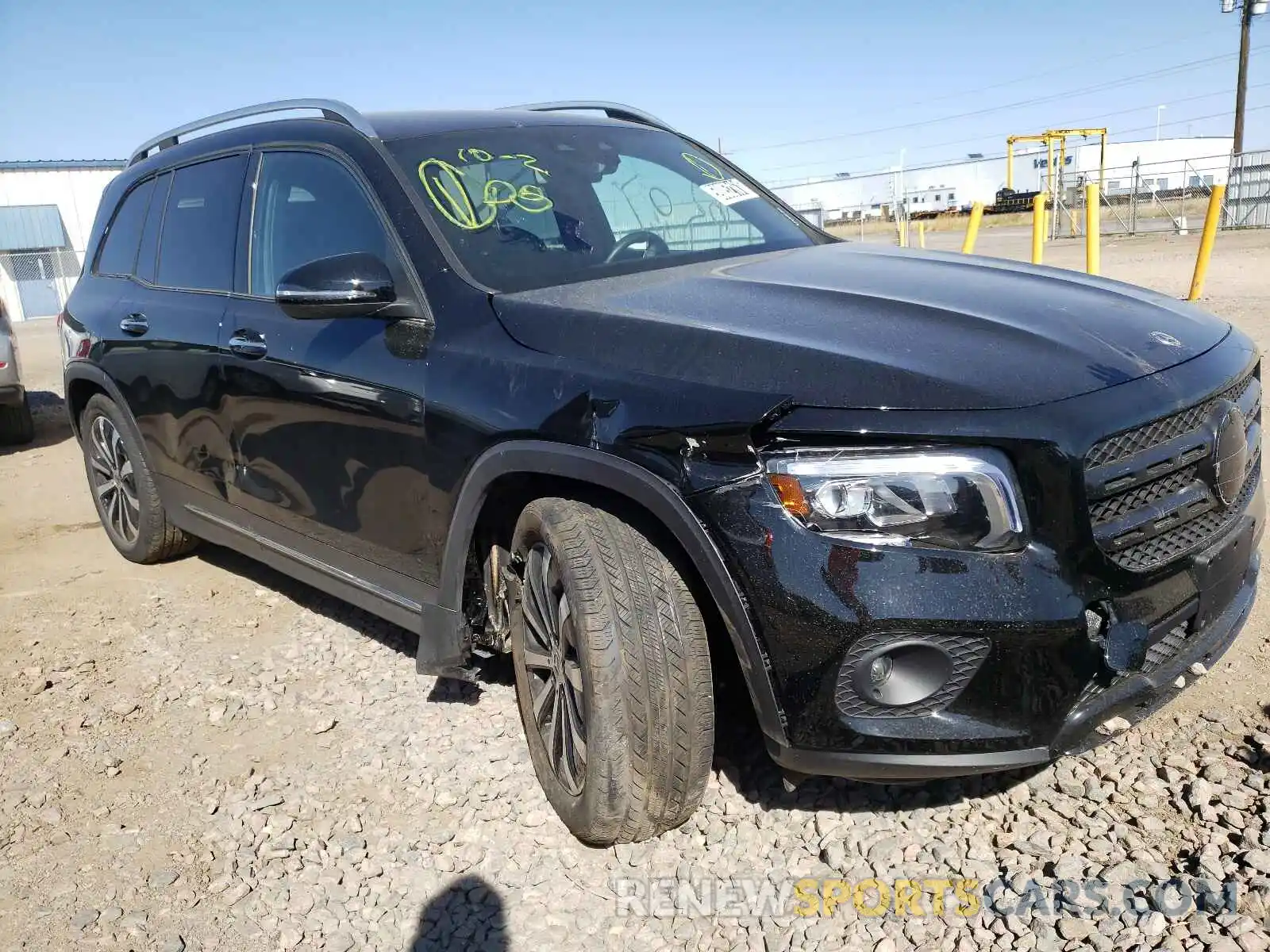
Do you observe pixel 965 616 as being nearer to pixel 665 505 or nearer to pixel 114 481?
pixel 665 505

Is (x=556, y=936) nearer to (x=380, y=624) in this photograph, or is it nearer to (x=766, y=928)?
(x=766, y=928)

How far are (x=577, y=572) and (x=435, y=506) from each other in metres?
0.65

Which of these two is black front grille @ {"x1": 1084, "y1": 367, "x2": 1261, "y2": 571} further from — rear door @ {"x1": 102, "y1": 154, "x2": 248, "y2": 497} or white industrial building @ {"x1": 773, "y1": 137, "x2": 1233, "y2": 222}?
white industrial building @ {"x1": 773, "y1": 137, "x2": 1233, "y2": 222}

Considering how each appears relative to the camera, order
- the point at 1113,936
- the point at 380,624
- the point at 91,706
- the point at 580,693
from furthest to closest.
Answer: the point at 380,624
the point at 91,706
the point at 580,693
the point at 1113,936

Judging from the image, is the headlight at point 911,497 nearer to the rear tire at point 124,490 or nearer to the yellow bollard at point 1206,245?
the rear tire at point 124,490

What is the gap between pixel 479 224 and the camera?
3.12 meters

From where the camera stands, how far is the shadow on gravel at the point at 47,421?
891 cm

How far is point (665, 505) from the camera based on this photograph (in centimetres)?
229

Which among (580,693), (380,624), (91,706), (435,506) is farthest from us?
(380,624)

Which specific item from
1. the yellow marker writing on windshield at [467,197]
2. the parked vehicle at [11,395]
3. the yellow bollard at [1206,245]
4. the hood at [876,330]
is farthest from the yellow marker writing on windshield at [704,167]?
the yellow bollard at [1206,245]

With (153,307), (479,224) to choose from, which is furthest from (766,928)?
(153,307)

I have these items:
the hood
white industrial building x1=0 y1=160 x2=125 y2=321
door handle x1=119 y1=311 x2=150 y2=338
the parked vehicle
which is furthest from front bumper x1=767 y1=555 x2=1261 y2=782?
white industrial building x1=0 y1=160 x2=125 y2=321

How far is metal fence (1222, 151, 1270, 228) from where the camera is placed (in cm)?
2652

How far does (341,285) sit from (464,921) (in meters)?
1.65
